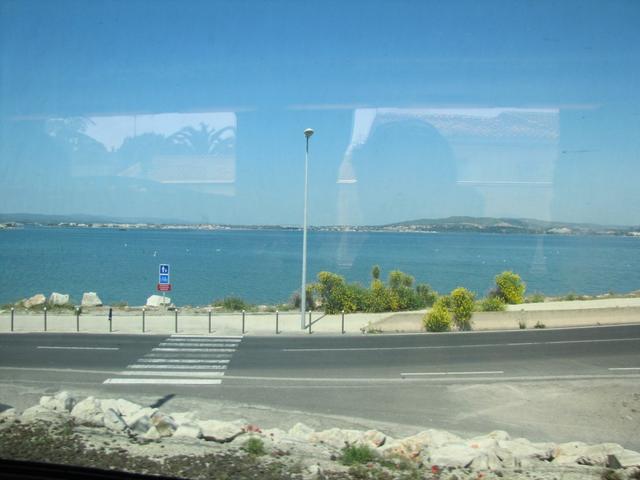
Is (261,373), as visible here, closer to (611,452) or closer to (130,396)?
(130,396)

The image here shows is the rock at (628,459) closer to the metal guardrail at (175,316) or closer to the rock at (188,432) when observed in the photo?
the rock at (188,432)

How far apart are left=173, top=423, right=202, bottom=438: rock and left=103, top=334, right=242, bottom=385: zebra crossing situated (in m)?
4.26

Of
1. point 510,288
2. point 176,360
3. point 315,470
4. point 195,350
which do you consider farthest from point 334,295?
point 315,470

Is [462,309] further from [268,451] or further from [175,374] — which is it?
[268,451]

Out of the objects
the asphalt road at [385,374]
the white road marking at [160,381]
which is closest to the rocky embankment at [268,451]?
the asphalt road at [385,374]

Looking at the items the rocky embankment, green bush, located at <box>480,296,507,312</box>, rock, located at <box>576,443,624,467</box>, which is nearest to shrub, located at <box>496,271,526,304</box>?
green bush, located at <box>480,296,507,312</box>

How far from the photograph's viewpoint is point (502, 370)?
13.8m

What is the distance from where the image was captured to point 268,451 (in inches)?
277

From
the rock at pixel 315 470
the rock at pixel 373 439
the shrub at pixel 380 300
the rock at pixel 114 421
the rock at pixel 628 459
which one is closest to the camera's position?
the rock at pixel 315 470

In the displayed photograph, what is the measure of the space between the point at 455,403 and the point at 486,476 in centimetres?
436

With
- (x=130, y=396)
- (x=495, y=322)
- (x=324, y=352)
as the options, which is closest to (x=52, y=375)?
(x=130, y=396)

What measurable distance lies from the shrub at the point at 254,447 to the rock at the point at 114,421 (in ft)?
5.59

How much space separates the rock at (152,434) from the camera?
727cm

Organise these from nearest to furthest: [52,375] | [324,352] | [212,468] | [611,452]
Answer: [212,468] < [611,452] < [52,375] < [324,352]
